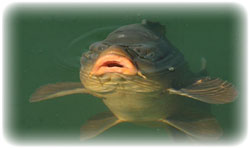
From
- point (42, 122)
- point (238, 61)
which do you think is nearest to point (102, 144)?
point (42, 122)

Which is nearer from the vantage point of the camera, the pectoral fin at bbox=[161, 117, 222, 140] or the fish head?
the fish head

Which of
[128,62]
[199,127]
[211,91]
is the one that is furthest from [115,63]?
[199,127]

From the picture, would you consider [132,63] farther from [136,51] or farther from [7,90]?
[7,90]

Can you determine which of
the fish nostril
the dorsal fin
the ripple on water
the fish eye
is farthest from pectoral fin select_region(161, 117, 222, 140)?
the ripple on water

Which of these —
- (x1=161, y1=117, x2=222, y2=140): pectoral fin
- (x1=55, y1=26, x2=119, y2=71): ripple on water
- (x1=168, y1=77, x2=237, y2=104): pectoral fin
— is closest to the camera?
(x1=168, y1=77, x2=237, y2=104): pectoral fin

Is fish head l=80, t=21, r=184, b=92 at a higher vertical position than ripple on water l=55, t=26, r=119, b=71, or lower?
lower

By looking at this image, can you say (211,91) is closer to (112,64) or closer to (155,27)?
(155,27)

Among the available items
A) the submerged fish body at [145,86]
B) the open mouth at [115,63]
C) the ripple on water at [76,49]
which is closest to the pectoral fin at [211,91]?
the submerged fish body at [145,86]

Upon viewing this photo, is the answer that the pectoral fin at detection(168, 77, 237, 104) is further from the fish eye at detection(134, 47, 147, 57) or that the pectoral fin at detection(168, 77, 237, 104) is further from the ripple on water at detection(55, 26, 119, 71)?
the ripple on water at detection(55, 26, 119, 71)
